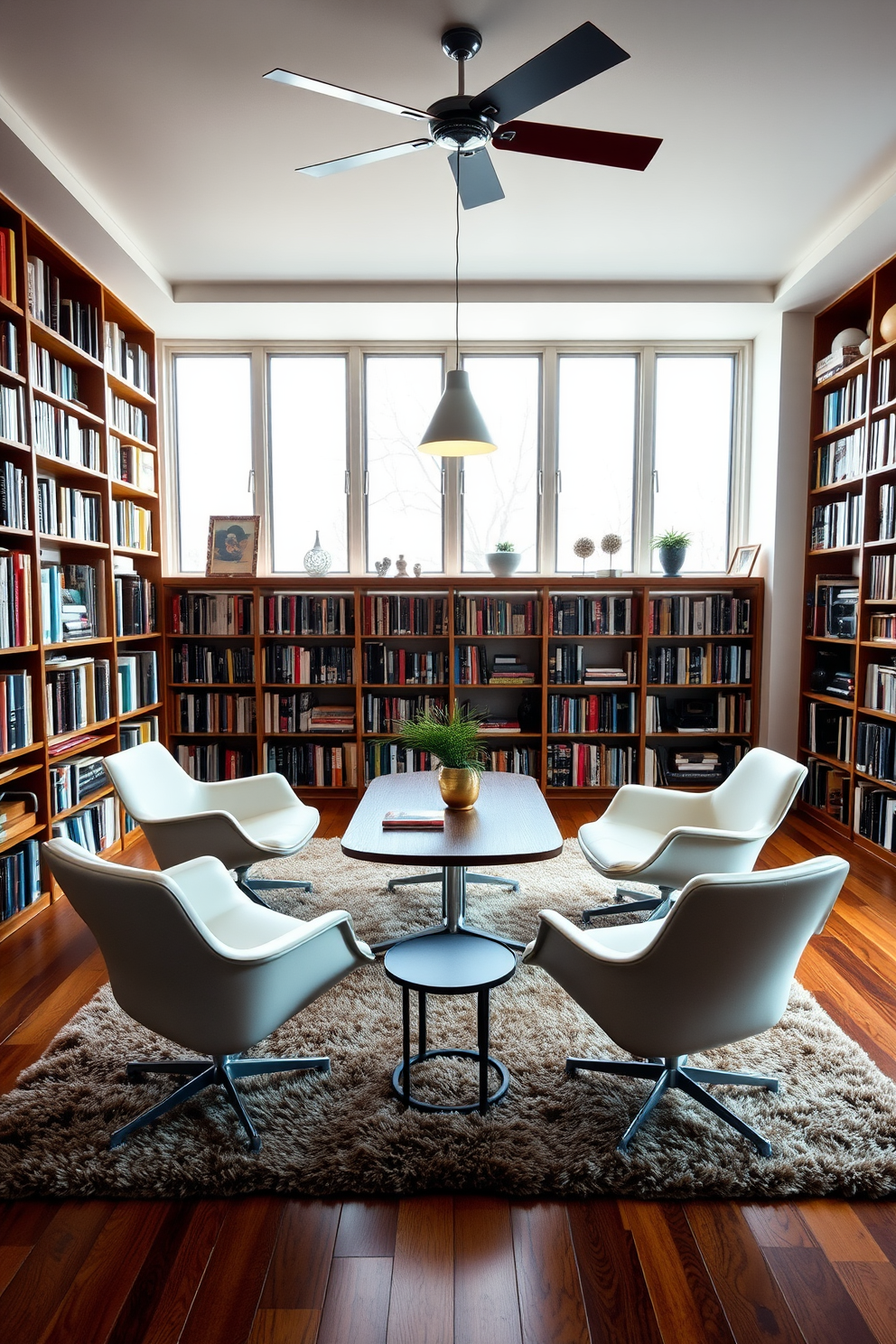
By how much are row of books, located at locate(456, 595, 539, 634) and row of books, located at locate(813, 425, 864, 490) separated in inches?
72.9

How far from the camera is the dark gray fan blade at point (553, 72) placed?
188 cm

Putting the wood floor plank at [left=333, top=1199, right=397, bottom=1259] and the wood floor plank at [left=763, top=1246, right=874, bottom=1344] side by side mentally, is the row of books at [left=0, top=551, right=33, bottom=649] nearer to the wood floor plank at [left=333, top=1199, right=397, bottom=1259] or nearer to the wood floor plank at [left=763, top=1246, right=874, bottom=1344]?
the wood floor plank at [left=333, top=1199, right=397, bottom=1259]

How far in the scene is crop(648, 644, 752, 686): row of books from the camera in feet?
16.8

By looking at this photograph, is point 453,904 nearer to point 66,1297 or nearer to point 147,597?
point 66,1297

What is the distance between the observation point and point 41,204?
330 cm

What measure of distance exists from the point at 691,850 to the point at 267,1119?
62.2 inches

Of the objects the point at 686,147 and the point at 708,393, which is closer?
the point at 686,147

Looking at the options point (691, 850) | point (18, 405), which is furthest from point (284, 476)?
point (691, 850)

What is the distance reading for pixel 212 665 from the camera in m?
5.13

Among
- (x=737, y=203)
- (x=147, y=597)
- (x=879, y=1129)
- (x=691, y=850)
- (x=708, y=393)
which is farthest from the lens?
(x=708, y=393)

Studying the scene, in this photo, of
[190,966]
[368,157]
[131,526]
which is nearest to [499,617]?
[131,526]

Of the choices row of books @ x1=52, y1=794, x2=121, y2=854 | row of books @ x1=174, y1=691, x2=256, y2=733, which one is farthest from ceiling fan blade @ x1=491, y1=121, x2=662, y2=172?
row of books @ x1=174, y1=691, x2=256, y2=733

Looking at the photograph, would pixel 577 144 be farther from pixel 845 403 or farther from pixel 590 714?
pixel 590 714

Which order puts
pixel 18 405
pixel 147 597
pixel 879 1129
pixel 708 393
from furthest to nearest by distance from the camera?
1. pixel 708 393
2. pixel 147 597
3. pixel 18 405
4. pixel 879 1129
